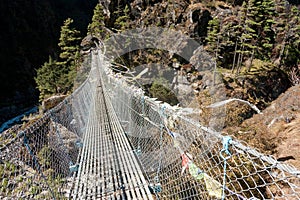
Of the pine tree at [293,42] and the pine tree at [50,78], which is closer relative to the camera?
the pine tree at [293,42]

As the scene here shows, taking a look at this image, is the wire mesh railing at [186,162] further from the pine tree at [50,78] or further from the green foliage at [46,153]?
the pine tree at [50,78]

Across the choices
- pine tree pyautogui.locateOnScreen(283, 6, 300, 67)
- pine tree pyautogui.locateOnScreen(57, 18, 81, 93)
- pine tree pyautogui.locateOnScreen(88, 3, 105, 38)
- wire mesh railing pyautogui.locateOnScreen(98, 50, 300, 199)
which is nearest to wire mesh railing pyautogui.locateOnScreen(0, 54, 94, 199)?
wire mesh railing pyautogui.locateOnScreen(98, 50, 300, 199)

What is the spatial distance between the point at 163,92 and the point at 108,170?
7.61 m

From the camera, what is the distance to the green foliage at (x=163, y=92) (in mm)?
9409

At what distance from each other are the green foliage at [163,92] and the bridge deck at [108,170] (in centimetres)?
629

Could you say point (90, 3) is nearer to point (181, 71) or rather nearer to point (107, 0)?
point (107, 0)

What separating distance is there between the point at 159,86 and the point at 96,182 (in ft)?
26.3

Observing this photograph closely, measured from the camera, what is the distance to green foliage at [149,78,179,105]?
9.41 meters

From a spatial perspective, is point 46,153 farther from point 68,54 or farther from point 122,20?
point 122,20

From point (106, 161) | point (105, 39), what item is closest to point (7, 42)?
point (105, 39)

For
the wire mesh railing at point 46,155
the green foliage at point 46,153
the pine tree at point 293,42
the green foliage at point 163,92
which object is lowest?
the green foliage at point 163,92

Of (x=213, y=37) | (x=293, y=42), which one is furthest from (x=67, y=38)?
(x=293, y=42)

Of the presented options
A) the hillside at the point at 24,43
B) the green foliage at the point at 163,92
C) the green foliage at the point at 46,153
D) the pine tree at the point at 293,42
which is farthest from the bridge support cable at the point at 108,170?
the hillside at the point at 24,43

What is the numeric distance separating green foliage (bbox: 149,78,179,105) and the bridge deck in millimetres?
6291
